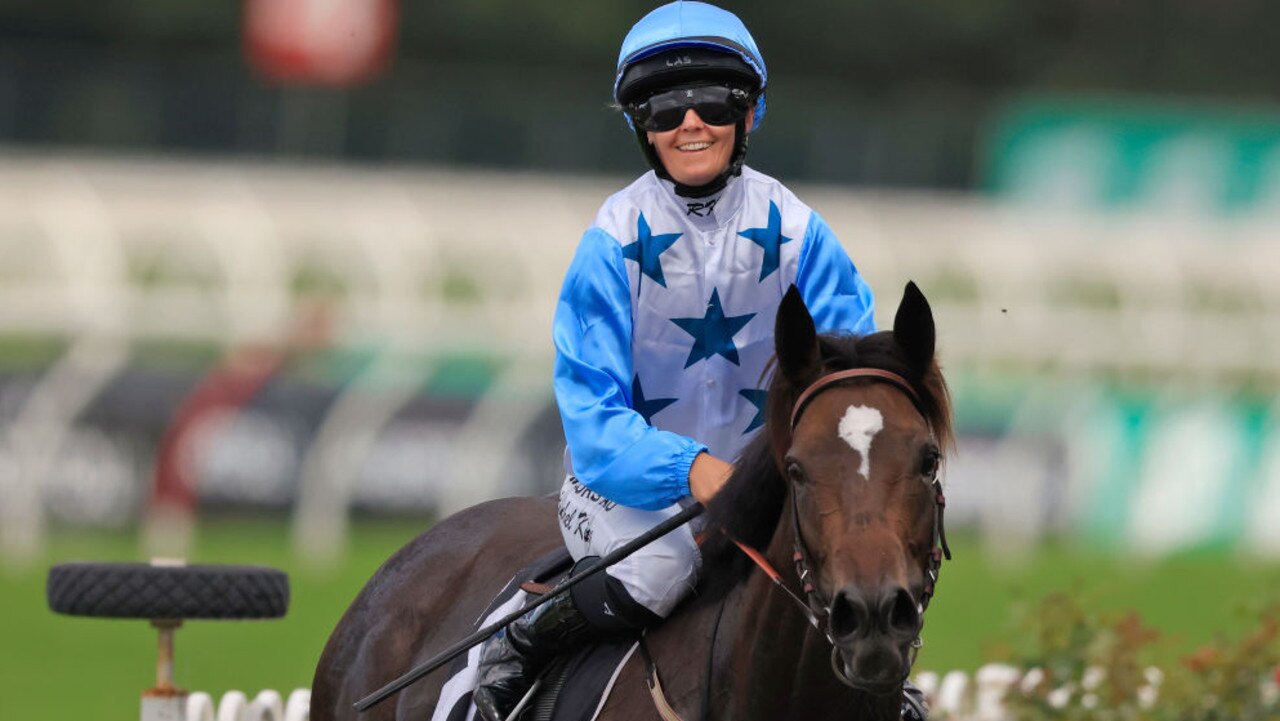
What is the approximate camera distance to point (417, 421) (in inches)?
611

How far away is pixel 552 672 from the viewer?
470cm

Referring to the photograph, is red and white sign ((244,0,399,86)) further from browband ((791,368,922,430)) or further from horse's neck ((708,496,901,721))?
browband ((791,368,922,430))

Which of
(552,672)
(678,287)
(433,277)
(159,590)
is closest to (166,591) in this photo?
(159,590)

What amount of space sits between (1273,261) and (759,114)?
18458mm

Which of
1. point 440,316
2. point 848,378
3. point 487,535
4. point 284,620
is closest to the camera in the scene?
point 848,378

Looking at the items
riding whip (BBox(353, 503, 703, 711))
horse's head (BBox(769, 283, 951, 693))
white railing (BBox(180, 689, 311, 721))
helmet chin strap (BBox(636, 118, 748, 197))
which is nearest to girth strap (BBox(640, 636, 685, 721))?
riding whip (BBox(353, 503, 703, 711))

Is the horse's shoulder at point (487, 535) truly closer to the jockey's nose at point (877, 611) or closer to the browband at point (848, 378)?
the browband at point (848, 378)

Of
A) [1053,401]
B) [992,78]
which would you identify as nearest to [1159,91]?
[992,78]

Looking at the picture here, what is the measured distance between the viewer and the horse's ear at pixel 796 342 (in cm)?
396

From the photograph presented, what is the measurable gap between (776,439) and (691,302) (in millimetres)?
653

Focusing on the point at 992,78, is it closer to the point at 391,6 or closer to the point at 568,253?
the point at 391,6

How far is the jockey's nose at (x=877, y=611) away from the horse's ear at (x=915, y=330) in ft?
1.61

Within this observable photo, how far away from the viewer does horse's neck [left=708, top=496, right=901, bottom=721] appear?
13.3 feet

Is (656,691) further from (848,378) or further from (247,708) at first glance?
(247,708)
